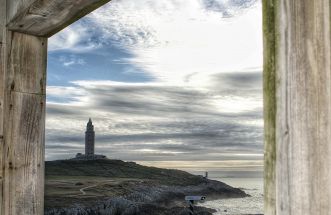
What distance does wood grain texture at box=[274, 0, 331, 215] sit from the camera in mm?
1016

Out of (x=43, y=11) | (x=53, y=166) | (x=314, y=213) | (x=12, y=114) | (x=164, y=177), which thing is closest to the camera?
(x=314, y=213)

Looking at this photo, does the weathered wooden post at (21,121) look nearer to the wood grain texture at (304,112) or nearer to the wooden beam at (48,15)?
the wooden beam at (48,15)

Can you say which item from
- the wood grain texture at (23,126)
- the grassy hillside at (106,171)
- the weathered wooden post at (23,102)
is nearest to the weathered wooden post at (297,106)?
the weathered wooden post at (23,102)

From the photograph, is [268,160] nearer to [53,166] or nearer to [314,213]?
[314,213]

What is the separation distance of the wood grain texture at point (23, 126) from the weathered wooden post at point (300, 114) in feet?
6.38

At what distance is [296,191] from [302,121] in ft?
0.54

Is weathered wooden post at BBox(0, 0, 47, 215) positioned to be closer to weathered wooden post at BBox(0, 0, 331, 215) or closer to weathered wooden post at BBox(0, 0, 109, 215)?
weathered wooden post at BBox(0, 0, 109, 215)

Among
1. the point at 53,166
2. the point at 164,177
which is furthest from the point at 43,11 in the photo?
the point at 164,177

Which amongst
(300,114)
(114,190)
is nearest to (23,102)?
(300,114)

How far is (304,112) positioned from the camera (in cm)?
104

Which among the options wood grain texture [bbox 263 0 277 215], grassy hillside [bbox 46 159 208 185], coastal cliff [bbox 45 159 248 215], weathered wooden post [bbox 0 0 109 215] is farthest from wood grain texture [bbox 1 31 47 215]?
grassy hillside [bbox 46 159 208 185]

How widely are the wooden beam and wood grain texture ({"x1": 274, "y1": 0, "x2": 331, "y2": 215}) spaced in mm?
1398

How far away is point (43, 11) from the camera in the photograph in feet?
8.24

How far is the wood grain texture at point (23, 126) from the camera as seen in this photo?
2.66 m
